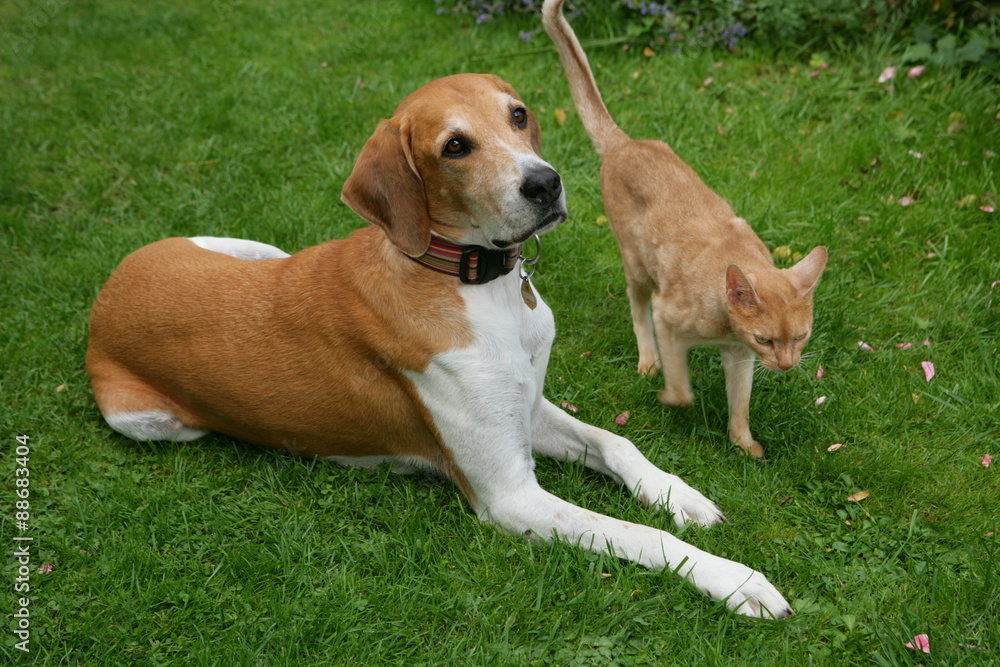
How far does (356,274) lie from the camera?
363 cm

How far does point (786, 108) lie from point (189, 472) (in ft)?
15.2

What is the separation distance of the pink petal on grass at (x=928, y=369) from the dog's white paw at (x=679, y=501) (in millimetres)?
1360

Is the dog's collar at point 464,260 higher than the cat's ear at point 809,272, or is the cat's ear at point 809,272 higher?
the dog's collar at point 464,260

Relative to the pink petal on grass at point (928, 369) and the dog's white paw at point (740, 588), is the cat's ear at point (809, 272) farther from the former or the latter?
the dog's white paw at point (740, 588)

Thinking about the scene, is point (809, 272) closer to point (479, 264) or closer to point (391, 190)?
point (479, 264)

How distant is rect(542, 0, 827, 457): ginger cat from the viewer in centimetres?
374

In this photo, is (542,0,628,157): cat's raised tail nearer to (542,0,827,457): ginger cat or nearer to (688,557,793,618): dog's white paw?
(542,0,827,457): ginger cat

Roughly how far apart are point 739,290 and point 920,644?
1492mm

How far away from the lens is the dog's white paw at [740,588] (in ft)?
10.4

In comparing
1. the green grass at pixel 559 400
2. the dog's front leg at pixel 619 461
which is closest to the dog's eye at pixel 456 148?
the dog's front leg at pixel 619 461

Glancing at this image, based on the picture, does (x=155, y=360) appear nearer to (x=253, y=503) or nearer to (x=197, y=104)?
(x=253, y=503)

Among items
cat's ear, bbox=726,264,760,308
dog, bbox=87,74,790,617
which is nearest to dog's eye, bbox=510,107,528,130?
dog, bbox=87,74,790,617

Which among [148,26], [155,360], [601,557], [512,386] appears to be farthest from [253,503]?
[148,26]

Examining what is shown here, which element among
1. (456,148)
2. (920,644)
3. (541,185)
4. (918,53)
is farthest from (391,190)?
(918,53)
